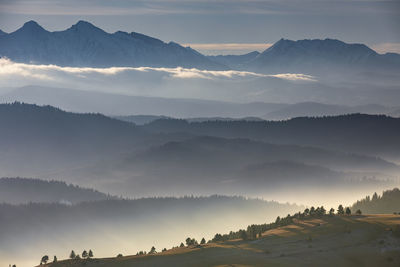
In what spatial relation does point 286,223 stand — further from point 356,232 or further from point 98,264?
point 98,264

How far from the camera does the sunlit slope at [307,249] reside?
476ft

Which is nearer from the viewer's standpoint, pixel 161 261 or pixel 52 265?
pixel 161 261

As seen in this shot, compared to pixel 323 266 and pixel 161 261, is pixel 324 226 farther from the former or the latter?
pixel 161 261

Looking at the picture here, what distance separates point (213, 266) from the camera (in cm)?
14925

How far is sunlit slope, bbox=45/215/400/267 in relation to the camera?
476 ft

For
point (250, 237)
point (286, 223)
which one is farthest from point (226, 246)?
point (286, 223)

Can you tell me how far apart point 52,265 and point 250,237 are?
54.1 m

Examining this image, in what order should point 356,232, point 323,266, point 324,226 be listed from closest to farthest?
point 323,266, point 356,232, point 324,226

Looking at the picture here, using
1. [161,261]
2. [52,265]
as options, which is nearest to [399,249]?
[161,261]

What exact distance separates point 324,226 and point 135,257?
4944 cm

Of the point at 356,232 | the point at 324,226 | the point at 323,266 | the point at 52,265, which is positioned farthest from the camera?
the point at 52,265

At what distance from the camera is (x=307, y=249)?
504 ft

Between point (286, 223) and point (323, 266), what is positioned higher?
point (286, 223)

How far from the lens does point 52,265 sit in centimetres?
18338
